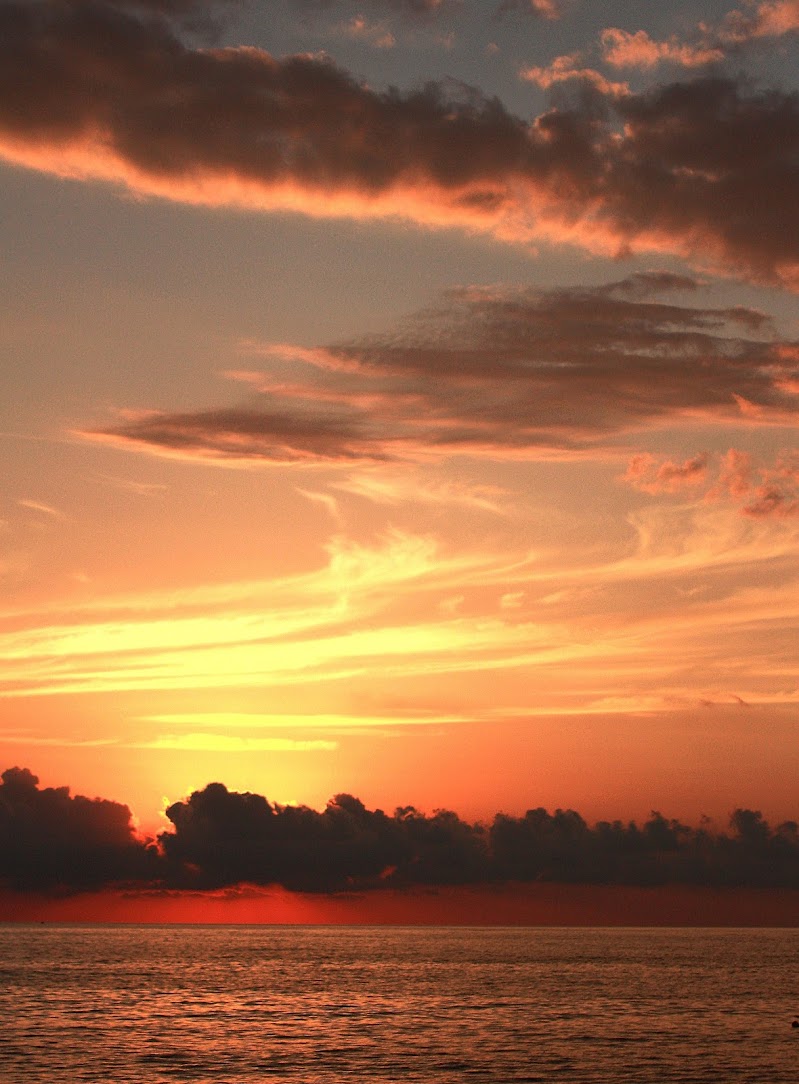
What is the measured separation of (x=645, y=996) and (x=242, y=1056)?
90.1m

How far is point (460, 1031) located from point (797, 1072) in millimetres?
40375

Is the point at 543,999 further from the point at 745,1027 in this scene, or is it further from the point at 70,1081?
the point at 70,1081

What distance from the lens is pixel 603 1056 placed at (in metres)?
113

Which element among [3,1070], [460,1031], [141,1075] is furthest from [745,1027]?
[3,1070]

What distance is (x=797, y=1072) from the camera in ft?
342

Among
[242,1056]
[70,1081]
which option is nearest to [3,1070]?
[70,1081]

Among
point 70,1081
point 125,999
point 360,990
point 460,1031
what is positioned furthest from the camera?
point 360,990

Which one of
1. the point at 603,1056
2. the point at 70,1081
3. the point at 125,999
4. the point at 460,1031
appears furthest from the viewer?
the point at 125,999

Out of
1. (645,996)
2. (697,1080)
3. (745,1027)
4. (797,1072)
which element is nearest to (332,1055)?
(697,1080)

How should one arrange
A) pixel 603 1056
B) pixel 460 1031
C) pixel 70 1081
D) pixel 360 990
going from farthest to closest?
pixel 360 990, pixel 460 1031, pixel 603 1056, pixel 70 1081

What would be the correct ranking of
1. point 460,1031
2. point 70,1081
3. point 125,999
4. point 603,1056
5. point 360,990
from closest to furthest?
1. point 70,1081
2. point 603,1056
3. point 460,1031
4. point 125,999
5. point 360,990

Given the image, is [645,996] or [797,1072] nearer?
[797,1072]

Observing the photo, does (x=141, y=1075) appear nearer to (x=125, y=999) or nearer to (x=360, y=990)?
(x=125, y=999)

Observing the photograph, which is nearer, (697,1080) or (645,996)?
(697,1080)
